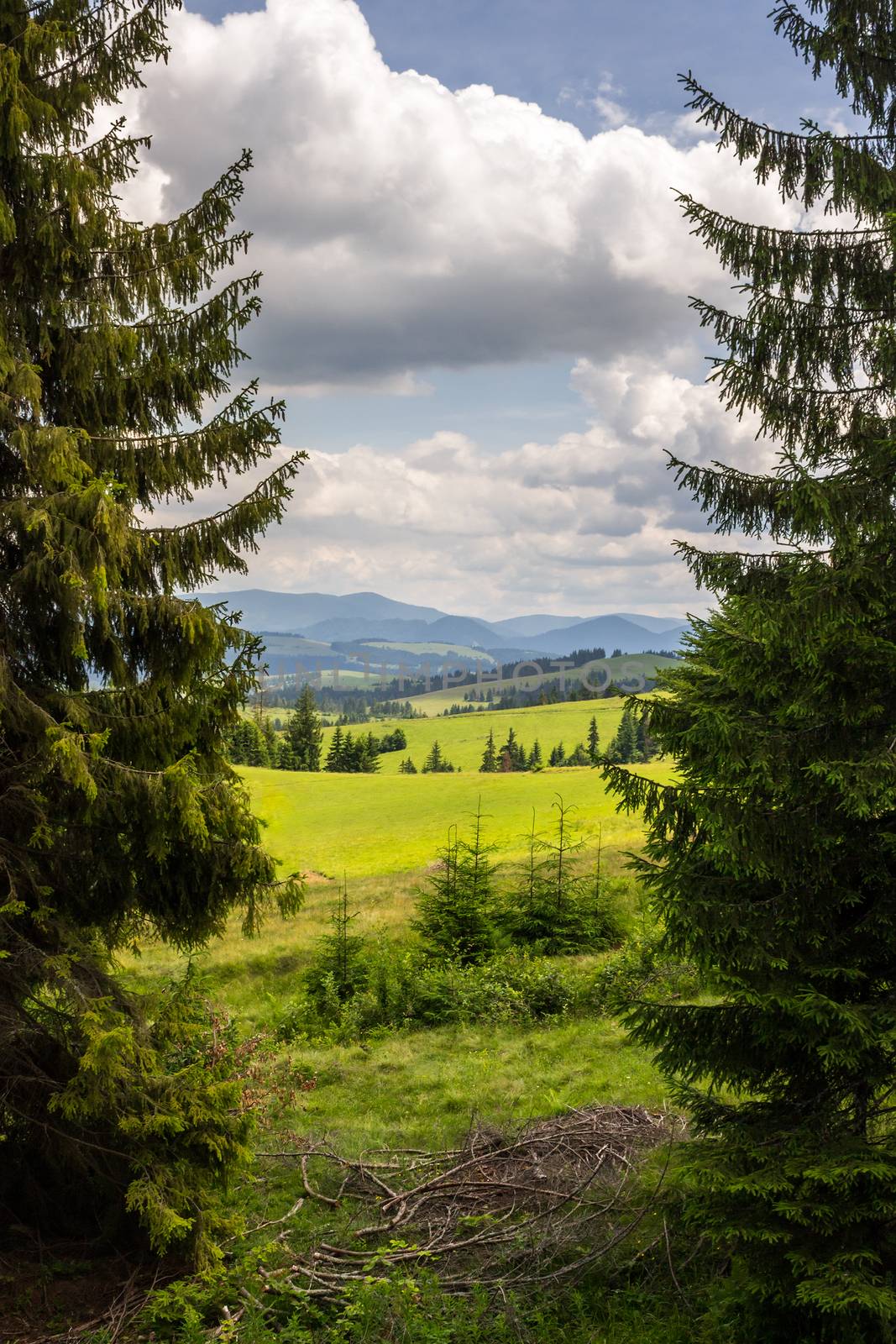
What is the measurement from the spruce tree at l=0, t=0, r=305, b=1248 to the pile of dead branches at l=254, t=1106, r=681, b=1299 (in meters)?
1.53

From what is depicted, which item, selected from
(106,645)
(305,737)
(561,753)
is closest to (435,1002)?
(106,645)

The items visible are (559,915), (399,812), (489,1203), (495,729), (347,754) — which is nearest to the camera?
(489,1203)

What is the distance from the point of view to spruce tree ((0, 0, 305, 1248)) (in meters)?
6.28

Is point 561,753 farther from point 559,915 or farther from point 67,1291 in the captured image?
point 67,1291

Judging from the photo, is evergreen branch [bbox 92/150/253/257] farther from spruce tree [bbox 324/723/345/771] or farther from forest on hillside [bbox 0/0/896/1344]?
spruce tree [bbox 324/723/345/771]

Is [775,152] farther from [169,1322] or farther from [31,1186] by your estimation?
[31,1186]

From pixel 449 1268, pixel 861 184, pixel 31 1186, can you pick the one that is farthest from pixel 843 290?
pixel 31 1186

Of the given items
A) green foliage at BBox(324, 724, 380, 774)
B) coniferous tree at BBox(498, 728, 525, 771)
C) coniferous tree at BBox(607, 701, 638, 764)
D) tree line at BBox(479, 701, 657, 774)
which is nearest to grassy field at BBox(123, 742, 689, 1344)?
green foliage at BBox(324, 724, 380, 774)

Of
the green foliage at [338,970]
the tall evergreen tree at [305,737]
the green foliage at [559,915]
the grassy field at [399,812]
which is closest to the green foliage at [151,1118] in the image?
the green foliage at [338,970]

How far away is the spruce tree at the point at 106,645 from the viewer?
6277 mm

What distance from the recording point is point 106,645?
7043 millimetres

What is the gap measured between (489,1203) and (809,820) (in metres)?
5.47

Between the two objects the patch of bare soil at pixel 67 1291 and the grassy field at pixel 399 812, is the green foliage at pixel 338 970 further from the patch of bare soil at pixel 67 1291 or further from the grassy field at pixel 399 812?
the grassy field at pixel 399 812

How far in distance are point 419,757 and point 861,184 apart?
139 m
